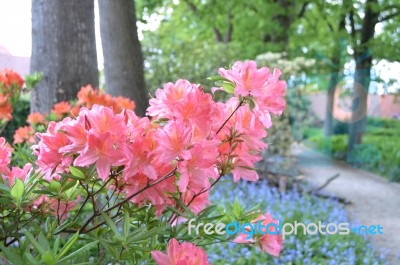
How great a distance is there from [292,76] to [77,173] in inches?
221

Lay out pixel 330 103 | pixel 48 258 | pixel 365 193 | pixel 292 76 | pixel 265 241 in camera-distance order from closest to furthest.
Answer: pixel 48 258, pixel 265 241, pixel 365 193, pixel 330 103, pixel 292 76

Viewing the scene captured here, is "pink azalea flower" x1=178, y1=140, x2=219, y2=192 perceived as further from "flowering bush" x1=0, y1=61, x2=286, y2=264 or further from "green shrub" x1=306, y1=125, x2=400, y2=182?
"green shrub" x1=306, y1=125, x2=400, y2=182

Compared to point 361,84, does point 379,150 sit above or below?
below

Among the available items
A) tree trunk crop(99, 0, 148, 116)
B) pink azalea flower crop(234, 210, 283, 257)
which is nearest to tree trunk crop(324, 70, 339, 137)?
tree trunk crop(99, 0, 148, 116)

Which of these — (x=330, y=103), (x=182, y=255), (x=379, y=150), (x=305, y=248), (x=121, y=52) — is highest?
(x=121, y=52)

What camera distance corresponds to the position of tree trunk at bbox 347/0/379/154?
15.3 ft

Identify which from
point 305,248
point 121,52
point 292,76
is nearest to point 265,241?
point 305,248

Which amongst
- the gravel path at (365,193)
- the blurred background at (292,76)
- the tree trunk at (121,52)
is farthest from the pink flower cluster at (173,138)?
the tree trunk at (121,52)

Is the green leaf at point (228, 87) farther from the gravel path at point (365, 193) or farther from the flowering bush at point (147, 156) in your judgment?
the gravel path at point (365, 193)

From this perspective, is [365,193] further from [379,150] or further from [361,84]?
[361,84]

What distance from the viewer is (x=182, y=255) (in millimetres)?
740

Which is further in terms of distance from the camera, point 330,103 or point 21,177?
point 330,103

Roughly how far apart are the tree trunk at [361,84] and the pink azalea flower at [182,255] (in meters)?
4.15

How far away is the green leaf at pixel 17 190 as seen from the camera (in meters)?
0.76
